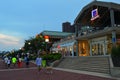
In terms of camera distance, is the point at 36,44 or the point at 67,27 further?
the point at 67,27

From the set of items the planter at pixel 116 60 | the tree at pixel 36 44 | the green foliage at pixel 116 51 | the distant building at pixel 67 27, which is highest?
the distant building at pixel 67 27

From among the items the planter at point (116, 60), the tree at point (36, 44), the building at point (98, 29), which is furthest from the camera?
the tree at point (36, 44)

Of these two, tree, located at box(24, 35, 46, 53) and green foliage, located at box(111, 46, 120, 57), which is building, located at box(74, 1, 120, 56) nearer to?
green foliage, located at box(111, 46, 120, 57)

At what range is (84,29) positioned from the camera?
159 ft

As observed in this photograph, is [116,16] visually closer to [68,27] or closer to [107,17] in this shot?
[107,17]

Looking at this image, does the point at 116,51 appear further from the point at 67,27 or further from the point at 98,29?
the point at 67,27

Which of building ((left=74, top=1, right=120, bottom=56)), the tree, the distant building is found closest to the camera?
building ((left=74, top=1, right=120, bottom=56))

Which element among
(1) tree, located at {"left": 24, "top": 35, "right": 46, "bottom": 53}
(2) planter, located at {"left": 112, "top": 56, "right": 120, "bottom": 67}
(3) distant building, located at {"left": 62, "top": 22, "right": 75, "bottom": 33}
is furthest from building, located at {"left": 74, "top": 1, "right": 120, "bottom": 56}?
(3) distant building, located at {"left": 62, "top": 22, "right": 75, "bottom": 33}

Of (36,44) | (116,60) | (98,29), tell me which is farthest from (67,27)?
(116,60)

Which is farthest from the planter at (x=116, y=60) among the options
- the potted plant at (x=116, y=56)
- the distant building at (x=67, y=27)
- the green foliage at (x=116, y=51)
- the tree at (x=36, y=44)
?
the distant building at (x=67, y=27)

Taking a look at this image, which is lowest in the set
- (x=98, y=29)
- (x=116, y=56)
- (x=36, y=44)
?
(x=116, y=56)

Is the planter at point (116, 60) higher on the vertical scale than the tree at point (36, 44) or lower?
lower

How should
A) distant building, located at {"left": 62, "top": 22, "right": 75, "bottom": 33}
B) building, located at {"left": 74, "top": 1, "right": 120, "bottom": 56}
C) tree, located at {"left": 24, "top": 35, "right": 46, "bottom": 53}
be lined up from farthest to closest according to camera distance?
distant building, located at {"left": 62, "top": 22, "right": 75, "bottom": 33} < tree, located at {"left": 24, "top": 35, "right": 46, "bottom": 53} < building, located at {"left": 74, "top": 1, "right": 120, "bottom": 56}

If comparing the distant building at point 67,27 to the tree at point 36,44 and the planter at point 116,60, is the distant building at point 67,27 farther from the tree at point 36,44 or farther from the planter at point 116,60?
the planter at point 116,60
